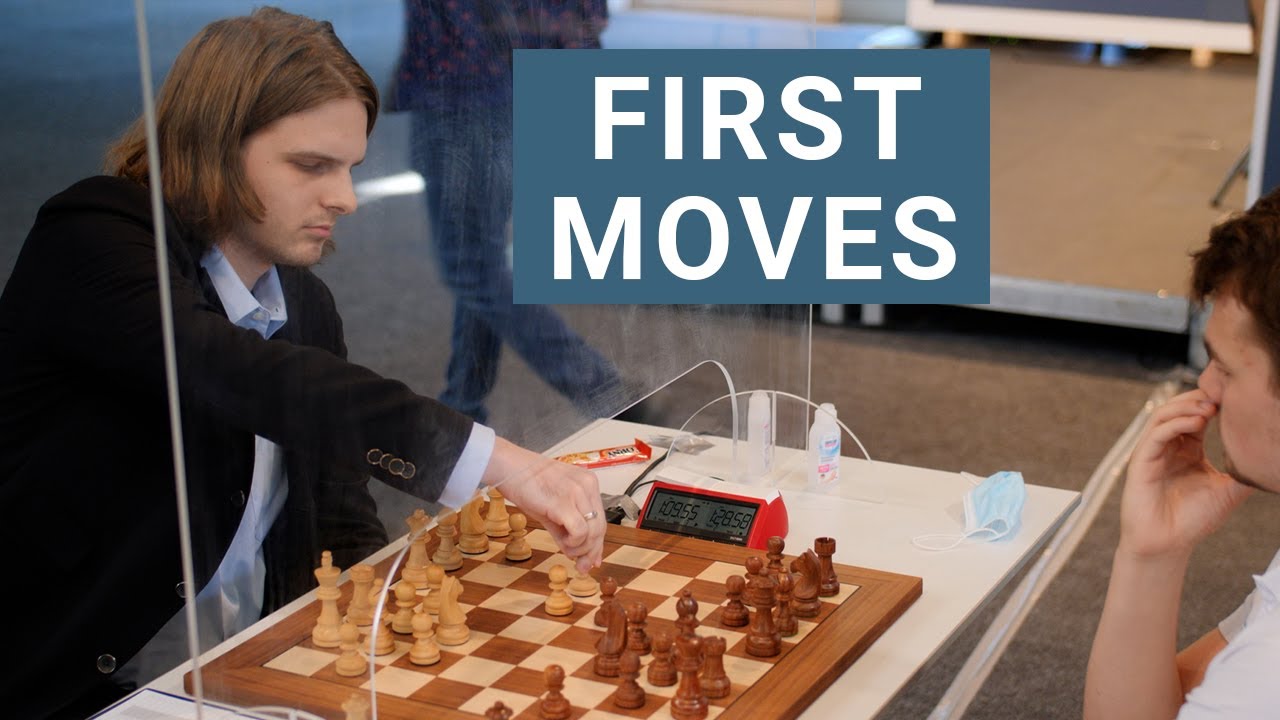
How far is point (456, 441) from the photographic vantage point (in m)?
1.55

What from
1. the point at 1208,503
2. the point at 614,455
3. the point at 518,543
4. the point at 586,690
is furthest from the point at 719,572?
the point at 1208,503

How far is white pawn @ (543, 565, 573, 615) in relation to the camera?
1689 mm

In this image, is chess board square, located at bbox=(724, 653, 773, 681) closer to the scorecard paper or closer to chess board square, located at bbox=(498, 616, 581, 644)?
chess board square, located at bbox=(498, 616, 581, 644)

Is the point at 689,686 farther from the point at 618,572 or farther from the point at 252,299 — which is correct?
the point at 252,299

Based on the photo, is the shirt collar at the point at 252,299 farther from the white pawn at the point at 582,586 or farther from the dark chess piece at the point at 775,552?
the dark chess piece at the point at 775,552

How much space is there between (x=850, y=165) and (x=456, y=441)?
1363 millimetres

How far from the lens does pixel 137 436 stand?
5.16 feet

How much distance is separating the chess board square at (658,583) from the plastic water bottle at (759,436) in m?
0.48

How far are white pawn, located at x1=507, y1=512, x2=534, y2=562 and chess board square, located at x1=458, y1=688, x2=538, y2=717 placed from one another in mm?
337

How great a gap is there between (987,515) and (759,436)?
0.39 m

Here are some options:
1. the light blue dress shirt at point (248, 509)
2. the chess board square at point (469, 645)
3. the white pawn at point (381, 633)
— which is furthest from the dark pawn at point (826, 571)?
the light blue dress shirt at point (248, 509)

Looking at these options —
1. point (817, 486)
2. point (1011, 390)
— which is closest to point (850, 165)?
point (817, 486)

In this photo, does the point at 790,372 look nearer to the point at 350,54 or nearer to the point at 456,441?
the point at 456,441

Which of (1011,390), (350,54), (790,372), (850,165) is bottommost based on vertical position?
(1011,390)
